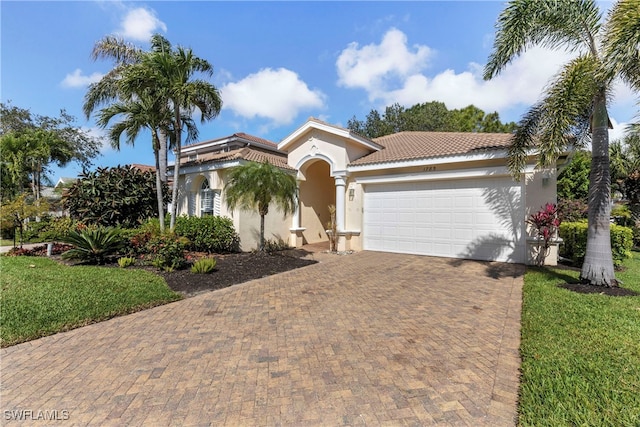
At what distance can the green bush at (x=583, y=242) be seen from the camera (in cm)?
968

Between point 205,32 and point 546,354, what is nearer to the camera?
point 546,354

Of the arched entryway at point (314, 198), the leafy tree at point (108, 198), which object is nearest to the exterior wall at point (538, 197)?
the arched entryway at point (314, 198)

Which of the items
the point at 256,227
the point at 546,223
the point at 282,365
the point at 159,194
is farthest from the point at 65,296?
the point at 546,223

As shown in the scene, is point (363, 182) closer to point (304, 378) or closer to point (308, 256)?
point (308, 256)

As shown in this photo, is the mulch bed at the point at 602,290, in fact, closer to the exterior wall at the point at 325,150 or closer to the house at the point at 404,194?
the house at the point at 404,194

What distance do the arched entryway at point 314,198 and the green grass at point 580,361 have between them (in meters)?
11.0

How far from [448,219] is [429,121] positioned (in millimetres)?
23207

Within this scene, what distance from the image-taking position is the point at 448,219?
12.0m

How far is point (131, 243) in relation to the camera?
429 inches

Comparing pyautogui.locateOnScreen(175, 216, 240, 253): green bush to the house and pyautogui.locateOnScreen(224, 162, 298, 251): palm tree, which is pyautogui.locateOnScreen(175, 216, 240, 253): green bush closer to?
the house

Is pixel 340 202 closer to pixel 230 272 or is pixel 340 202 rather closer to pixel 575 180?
pixel 230 272

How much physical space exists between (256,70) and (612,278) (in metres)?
20.1

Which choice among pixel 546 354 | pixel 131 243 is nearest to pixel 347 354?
pixel 546 354

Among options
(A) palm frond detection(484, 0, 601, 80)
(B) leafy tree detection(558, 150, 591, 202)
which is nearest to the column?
(A) palm frond detection(484, 0, 601, 80)
